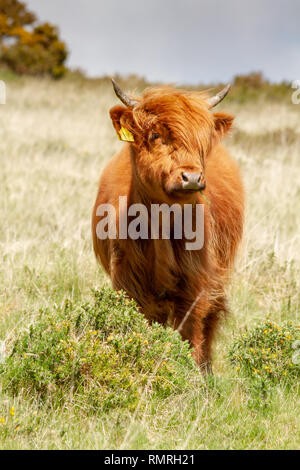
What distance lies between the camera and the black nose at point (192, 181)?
3160 millimetres

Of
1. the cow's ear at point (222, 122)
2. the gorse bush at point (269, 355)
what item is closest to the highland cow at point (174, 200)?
the cow's ear at point (222, 122)

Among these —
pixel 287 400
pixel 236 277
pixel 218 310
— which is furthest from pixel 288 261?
pixel 287 400

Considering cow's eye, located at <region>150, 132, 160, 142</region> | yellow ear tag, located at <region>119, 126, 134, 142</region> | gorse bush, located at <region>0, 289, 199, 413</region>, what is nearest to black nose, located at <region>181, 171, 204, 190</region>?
cow's eye, located at <region>150, 132, 160, 142</region>

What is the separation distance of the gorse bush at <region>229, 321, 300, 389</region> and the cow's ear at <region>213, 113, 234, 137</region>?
1.35 metres

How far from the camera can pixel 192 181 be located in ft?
10.4

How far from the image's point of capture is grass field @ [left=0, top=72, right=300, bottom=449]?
9.45ft

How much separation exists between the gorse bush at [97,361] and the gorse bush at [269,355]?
419 millimetres

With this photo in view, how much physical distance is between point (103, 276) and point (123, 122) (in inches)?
80.0

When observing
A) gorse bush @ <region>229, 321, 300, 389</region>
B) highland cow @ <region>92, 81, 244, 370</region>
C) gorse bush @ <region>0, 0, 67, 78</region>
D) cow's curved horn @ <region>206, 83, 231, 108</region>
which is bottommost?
gorse bush @ <region>229, 321, 300, 389</region>

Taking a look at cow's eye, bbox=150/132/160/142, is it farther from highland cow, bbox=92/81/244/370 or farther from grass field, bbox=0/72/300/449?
grass field, bbox=0/72/300/449

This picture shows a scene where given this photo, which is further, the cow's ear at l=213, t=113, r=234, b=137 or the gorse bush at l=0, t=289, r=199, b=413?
the cow's ear at l=213, t=113, r=234, b=137

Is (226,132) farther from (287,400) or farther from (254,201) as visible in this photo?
(254,201)

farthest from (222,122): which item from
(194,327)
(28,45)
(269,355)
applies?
(28,45)

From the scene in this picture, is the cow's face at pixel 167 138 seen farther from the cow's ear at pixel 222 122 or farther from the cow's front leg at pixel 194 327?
the cow's front leg at pixel 194 327
